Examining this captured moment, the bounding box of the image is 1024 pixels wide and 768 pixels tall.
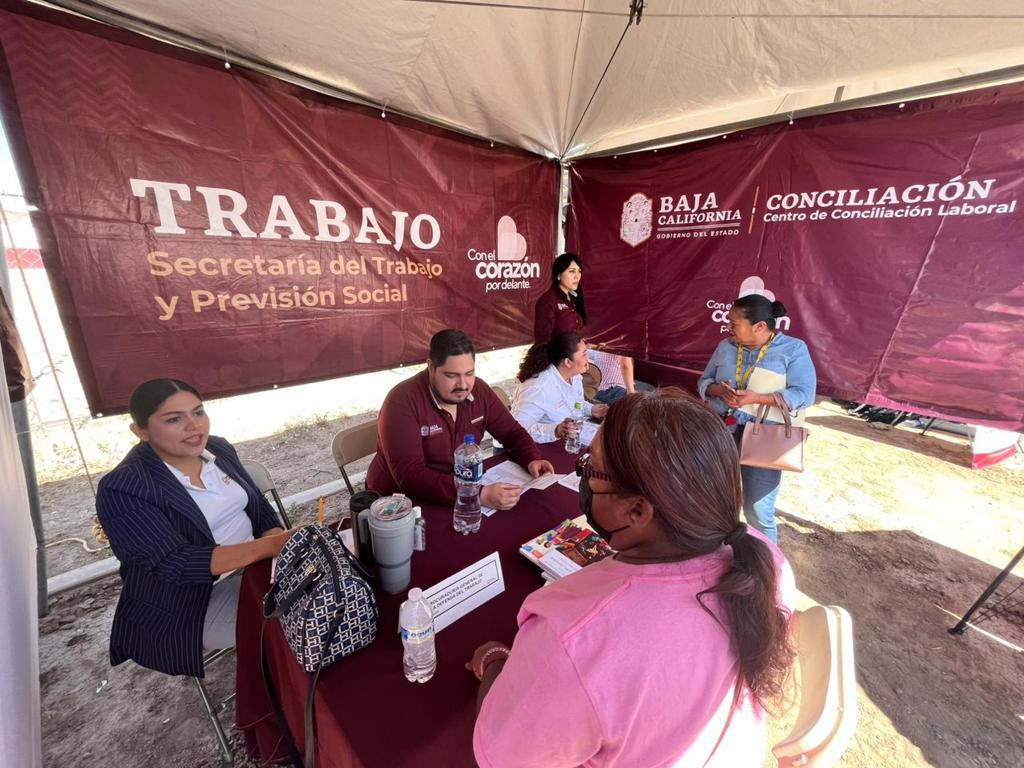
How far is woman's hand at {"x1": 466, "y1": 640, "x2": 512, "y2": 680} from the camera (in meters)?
0.87

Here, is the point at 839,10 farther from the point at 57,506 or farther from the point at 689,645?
the point at 57,506

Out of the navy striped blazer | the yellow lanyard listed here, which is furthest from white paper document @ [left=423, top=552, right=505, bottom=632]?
the yellow lanyard

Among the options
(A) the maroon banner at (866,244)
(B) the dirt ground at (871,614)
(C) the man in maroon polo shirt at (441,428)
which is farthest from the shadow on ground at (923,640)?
(C) the man in maroon polo shirt at (441,428)

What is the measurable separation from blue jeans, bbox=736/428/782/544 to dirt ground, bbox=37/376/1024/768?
1.40 ft

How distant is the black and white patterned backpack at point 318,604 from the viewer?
0.89 meters

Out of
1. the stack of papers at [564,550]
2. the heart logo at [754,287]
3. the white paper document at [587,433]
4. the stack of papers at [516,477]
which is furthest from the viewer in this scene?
the heart logo at [754,287]

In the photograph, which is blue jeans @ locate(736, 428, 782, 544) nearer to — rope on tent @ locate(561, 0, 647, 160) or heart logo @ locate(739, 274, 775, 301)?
heart logo @ locate(739, 274, 775, 301)

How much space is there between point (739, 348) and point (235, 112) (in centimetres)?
326

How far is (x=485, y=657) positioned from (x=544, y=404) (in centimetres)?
161

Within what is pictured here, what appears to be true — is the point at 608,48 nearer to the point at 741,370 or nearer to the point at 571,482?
the point at 741,370

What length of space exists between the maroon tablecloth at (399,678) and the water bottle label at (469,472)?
165 mm

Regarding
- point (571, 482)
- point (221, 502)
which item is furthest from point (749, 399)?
point (221, 502)

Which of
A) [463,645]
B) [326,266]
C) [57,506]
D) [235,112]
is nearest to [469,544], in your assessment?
[463,645]

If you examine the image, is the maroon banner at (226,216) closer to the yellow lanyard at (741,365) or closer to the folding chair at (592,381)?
the folding chair at (592,381)
